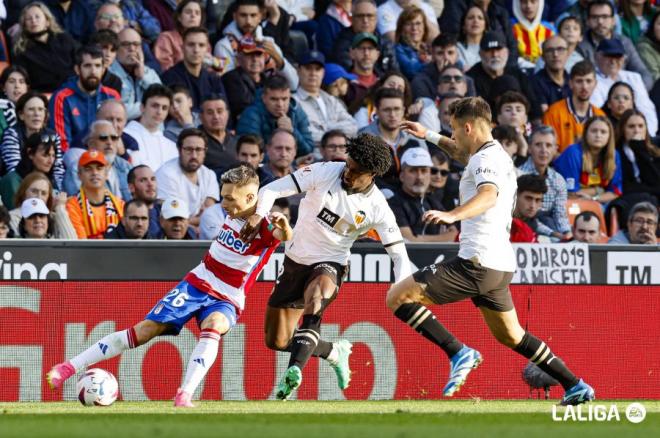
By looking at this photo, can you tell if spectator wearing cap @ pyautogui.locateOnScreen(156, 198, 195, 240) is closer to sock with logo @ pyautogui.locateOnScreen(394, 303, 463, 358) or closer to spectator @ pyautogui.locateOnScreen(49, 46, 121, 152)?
spectator @ pyautogui.locateOnScreen(49, 46, 121, 152)

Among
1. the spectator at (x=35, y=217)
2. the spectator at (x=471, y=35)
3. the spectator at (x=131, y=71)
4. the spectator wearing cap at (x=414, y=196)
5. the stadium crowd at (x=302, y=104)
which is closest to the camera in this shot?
the spectator at (x=35, y=217)

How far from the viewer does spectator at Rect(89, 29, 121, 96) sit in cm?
1485

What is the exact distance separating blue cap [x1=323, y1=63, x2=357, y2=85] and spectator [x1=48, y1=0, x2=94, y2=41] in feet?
9.74

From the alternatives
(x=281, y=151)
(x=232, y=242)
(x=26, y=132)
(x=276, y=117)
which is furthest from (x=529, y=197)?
(x=26, y=132)

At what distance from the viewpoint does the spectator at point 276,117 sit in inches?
601

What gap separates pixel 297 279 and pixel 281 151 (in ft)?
13.3

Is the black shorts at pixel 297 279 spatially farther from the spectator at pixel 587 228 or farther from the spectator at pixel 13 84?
the spectator at pixel 13 84

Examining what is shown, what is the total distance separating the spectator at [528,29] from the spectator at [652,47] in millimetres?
1436

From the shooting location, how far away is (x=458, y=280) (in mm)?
9672

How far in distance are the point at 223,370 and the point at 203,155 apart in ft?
10.3

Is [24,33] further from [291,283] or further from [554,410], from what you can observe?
[554,410]

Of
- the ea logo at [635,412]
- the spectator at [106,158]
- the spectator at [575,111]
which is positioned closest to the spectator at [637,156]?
the spectator at [575,111]

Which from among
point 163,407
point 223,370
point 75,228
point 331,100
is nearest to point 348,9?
point 331,100

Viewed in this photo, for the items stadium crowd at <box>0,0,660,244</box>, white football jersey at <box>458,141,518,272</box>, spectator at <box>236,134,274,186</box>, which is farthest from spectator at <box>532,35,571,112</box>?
white football jersey at <box>458,141,518,272</box>
